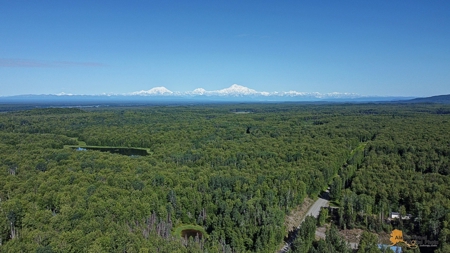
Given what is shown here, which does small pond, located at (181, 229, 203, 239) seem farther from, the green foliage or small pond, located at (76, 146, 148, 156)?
small pond, located at (76, 146, 148, 156)

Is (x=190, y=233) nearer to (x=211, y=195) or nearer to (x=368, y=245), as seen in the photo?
(x=211, y=195)

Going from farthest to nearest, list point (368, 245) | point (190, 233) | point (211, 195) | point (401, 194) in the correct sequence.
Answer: point (401, 194)
point (211, 195)
point (190, 233)
point (368, 245)

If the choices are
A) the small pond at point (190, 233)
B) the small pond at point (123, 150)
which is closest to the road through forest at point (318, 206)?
the small pond at point (190, 233)

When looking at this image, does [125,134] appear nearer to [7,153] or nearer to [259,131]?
[7,153]

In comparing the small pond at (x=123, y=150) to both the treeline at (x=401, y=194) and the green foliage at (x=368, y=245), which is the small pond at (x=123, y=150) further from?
the green foliage at (x=368, y=245)

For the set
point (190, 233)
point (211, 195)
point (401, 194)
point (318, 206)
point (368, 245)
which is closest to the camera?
point (368, 245)

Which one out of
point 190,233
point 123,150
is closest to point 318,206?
point 190,233

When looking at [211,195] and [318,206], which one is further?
[318,206]

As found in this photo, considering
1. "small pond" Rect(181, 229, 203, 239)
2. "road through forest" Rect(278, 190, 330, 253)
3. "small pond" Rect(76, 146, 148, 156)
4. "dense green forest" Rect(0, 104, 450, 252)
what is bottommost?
"small pond" Rect(181, 229, 203, 239)

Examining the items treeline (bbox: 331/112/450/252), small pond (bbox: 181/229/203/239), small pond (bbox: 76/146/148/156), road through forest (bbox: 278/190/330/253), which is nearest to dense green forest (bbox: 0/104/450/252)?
treeline (bbox: 331/112/450/252)

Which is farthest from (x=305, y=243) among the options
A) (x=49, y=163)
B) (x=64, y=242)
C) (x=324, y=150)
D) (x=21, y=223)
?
(x=49, y=163)

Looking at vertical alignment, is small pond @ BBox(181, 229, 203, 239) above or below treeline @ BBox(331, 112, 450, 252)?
below
